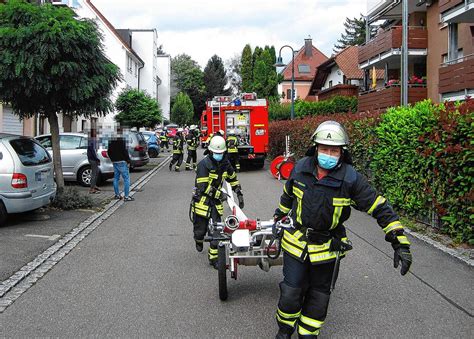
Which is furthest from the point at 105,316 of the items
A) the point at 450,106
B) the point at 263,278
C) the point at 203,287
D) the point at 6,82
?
the point at 6,82

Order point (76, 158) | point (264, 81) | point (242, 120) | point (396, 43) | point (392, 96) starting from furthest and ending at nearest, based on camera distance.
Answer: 1. point (264, 81)
2. point (396, 43)
3. point (392, 96)
4. point (242, 120)
5. point (76, 158)

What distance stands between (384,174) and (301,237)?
7.55 meters

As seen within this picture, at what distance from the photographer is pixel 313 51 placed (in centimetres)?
8112

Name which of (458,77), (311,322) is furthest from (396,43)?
(311,322)

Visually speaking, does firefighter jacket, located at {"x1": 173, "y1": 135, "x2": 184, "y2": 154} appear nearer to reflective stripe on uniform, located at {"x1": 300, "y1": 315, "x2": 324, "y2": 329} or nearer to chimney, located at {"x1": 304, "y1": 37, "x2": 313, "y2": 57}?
reflective stripe on uniform, located at {"x1": 300, "y1": 315, "x2": 324, "y2": 329}

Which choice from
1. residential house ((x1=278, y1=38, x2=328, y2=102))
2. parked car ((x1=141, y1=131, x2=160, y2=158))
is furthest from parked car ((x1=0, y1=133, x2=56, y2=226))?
residential house ((x1=278, y1=38, x2=328, y2=102))

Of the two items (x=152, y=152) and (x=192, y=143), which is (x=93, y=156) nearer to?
(x=192, y=143)

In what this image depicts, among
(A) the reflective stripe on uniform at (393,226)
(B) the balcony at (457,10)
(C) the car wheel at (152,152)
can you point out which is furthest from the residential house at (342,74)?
(A) the reflective stripe on uniform at (393,226)

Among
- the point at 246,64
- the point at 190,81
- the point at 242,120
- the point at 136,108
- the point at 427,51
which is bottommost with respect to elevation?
the point at 242,120

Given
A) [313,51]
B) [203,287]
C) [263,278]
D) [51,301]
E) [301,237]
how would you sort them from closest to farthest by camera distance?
[301,237], [51,301], [203,287], [263,278], [313,51]

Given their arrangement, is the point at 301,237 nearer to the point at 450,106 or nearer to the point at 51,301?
the point at 51,301

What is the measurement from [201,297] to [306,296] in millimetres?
1649

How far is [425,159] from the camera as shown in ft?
29.7

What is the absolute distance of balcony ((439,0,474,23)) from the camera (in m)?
19.7
